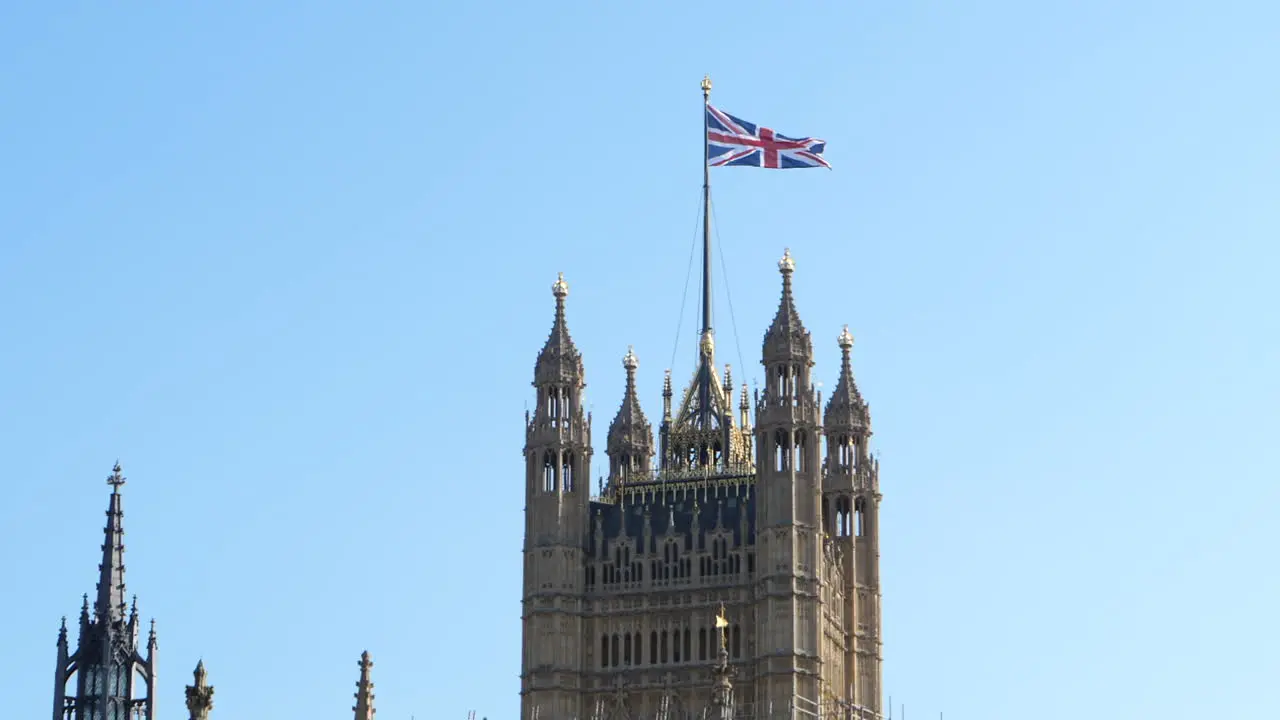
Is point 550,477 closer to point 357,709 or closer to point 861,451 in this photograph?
point 861,451

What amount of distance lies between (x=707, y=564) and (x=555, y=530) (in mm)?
7372

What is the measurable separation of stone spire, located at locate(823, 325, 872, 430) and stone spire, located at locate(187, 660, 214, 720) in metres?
78.3

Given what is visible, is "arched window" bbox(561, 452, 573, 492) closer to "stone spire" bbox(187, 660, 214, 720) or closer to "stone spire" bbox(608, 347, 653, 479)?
"stone spire" bbox(608, 347, 653, 479)

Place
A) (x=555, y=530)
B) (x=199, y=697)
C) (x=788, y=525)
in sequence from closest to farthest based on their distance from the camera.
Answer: (x=199, y=697) < (x=788, y=525) < (x=555, y=530)

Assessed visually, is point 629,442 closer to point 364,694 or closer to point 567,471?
point 567,471

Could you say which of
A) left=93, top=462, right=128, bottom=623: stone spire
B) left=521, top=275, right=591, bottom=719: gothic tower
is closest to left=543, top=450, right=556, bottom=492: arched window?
left=521, top=275, right=591, bottom=719: gothic tower

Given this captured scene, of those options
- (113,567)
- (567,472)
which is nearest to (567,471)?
(567,472)

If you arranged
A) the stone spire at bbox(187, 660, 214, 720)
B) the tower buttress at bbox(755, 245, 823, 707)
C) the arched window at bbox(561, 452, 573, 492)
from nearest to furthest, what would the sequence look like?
the stone spire at bbox(187, 660, 214, 720) < the tower buttress at bbox(755, 245, 823, 707) < the arched window at bbox(561, 452, 573, 492)

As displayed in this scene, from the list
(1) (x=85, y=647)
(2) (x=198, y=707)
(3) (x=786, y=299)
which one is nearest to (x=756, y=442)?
(3) (x=786, y=299)

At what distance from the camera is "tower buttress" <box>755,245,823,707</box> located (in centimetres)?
16688

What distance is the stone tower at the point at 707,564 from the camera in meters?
169

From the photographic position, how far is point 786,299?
177 meters

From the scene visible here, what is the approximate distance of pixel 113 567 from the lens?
12619 centimetres

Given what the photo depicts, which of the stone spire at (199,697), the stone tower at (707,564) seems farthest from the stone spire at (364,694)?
the stone tower at (707,564)
